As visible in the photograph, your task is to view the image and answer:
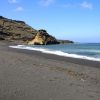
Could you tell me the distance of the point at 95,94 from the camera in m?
9.82

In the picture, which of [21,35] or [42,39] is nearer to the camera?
[42,39]

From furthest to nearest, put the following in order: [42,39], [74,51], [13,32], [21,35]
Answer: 1. [13,32]
2. [21,35]
3. [42,39]
4. [74,51]

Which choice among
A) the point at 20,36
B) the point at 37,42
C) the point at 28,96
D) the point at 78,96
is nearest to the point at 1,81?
the point at 28,96

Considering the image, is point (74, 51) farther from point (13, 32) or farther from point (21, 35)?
point (13, 32)

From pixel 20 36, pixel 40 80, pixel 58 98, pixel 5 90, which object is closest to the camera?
pixel 58 98

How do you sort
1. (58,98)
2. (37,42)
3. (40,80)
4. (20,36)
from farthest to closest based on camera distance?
1. (20,36)
2. (37,42)
3. (40,80)
4. (58,98)

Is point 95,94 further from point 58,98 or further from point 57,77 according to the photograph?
point 57,77

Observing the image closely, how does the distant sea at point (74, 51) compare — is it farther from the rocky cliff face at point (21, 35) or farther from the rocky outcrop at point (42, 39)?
the rocky cliff face at point (21, 35)

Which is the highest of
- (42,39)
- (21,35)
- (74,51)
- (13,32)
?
(13,32)

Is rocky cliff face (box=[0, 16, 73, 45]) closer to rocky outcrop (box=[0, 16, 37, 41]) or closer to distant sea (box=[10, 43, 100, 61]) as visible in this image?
rocky outcrop (box=[0, 16, 37, 41])

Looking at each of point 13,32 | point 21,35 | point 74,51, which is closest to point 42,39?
point 21,35

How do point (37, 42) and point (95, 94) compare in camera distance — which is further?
point (37, 42)

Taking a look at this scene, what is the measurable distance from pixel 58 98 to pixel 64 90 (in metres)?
1.17

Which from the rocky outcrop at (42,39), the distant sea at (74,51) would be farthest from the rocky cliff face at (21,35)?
the distant sea at (74,51)
